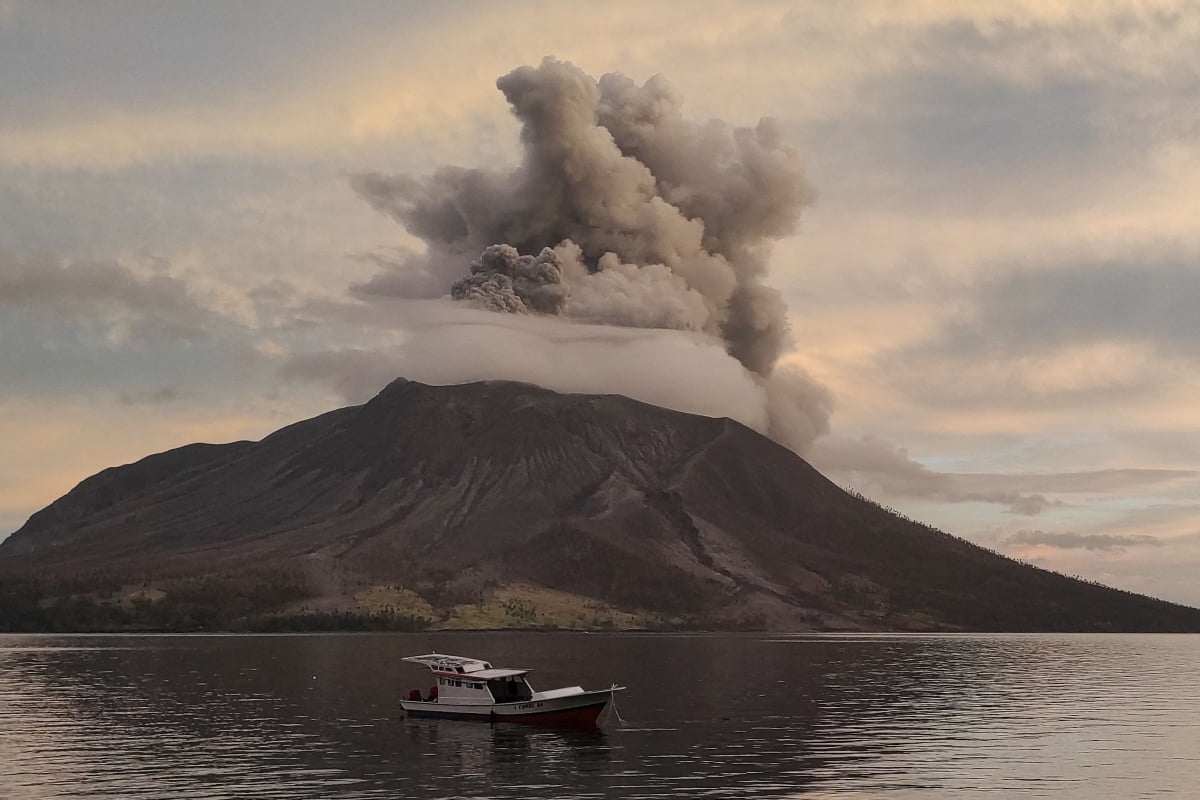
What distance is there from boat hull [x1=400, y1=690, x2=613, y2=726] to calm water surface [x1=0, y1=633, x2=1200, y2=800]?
4.23 ft

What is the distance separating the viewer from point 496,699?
368ft

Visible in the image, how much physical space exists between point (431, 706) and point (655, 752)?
29.2 m

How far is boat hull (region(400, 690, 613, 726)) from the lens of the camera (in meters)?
105

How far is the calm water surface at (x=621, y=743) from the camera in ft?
253

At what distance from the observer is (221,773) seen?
80.9 meters

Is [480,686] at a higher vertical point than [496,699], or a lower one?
higher

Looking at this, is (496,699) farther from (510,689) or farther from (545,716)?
(545,716)

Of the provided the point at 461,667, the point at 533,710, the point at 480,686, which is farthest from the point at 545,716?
the point at 461,667

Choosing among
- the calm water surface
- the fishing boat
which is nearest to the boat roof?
the fishing boat

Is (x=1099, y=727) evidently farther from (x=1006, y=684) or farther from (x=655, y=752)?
(x=1006, y=684)

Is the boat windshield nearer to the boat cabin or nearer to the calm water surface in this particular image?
the boat cabin

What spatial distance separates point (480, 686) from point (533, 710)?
6596 mm

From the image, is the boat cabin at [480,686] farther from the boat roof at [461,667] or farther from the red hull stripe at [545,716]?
the red hull stripe at [545,716]

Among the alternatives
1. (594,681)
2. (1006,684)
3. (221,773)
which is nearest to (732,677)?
(594,681)
